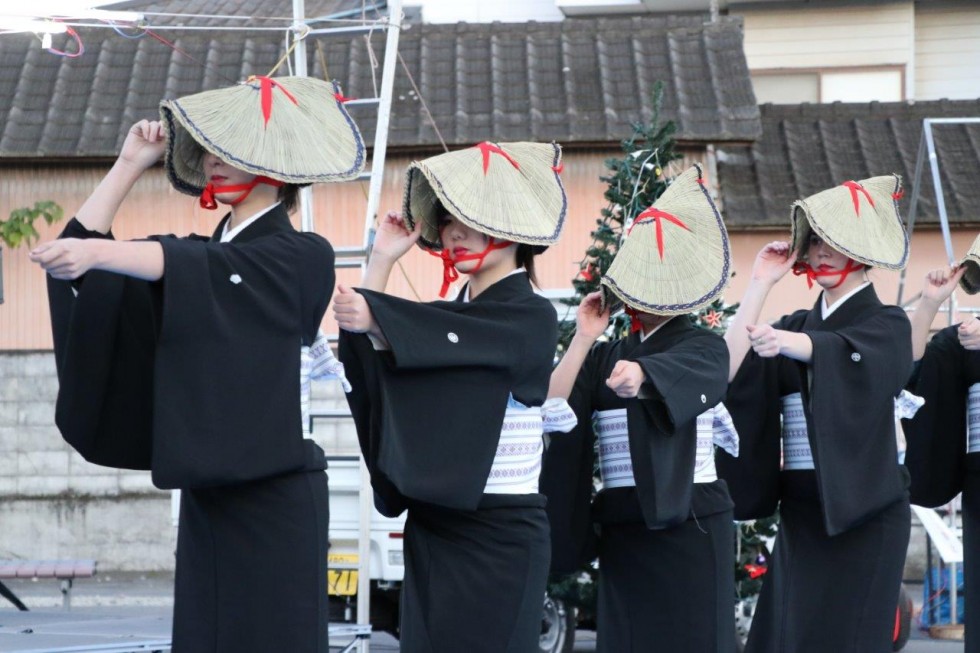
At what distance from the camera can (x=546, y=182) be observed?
14.9 feet

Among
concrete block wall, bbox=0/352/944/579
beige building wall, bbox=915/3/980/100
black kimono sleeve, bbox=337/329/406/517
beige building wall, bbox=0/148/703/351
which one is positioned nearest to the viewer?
black kimono sleeve, bbox=337/329/406/517

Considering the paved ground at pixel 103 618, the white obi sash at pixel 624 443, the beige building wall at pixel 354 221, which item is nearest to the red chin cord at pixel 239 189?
the white obi sash at pixel 624 443

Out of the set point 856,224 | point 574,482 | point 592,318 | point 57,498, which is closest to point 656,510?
point 574,482

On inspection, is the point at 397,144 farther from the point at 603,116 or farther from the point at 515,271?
the point at 515,271

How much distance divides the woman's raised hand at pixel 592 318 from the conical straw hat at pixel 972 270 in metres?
1.84

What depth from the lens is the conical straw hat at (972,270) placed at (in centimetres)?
610

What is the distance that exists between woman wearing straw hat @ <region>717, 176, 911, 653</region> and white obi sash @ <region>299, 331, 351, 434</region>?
1.85 m

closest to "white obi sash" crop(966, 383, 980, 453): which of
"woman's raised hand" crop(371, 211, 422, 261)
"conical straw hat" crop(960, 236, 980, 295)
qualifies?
"conical straw hat" crop(960, 236, 980, 295)

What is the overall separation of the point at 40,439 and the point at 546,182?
8.35 m

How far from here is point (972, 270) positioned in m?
6.23

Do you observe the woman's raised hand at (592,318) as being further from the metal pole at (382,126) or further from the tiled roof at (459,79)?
the tiled roof at (459,79)

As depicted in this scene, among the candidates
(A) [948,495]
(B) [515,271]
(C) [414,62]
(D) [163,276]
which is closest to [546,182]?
(B) [515,271]

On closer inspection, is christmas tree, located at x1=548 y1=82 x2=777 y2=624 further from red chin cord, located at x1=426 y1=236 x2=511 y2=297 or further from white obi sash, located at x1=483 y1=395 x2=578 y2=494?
white obi sash, located at x1=483 y1=395 x2=578 y2=494

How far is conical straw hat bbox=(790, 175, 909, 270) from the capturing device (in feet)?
17.8
